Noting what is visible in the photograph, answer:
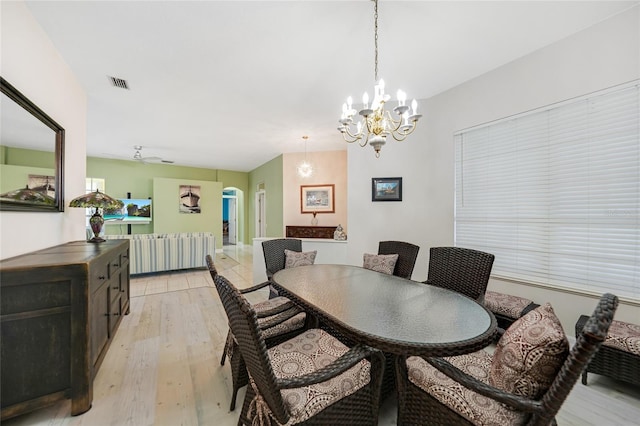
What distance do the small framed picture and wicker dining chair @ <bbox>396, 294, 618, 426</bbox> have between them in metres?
2.62

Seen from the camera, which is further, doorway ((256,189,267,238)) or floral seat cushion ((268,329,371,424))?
doorway ((256,189,267,238))

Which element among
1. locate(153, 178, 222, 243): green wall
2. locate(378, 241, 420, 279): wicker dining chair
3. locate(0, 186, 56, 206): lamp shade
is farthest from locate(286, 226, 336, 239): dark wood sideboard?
locate(0, 186, 56, 206): lamp shade

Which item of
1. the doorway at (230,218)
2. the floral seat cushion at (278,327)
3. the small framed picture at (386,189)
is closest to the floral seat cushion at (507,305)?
the small framed picture at (386,189)

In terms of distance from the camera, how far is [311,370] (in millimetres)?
1304

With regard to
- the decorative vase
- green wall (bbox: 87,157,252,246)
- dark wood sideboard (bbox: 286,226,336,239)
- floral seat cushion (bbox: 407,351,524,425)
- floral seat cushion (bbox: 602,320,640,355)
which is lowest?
floral seat cushion (bbox: 602,320,640,355)

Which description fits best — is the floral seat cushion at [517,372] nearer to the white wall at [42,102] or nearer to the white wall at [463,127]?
the white wall at [463,127]

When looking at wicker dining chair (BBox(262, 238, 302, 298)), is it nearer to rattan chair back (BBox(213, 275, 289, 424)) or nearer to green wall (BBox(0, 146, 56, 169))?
rattan chair back (BBox(213, 275, 289, 424))

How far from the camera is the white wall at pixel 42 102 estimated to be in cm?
169

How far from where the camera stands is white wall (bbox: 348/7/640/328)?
7.11 ft

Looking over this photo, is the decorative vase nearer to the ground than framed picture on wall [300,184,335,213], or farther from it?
nearer to the ground

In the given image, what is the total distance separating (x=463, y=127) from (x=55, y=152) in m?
4.42

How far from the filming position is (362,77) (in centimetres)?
302

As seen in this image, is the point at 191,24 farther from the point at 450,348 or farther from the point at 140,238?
the point at 140,238

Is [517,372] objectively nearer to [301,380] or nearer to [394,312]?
[394,312]
